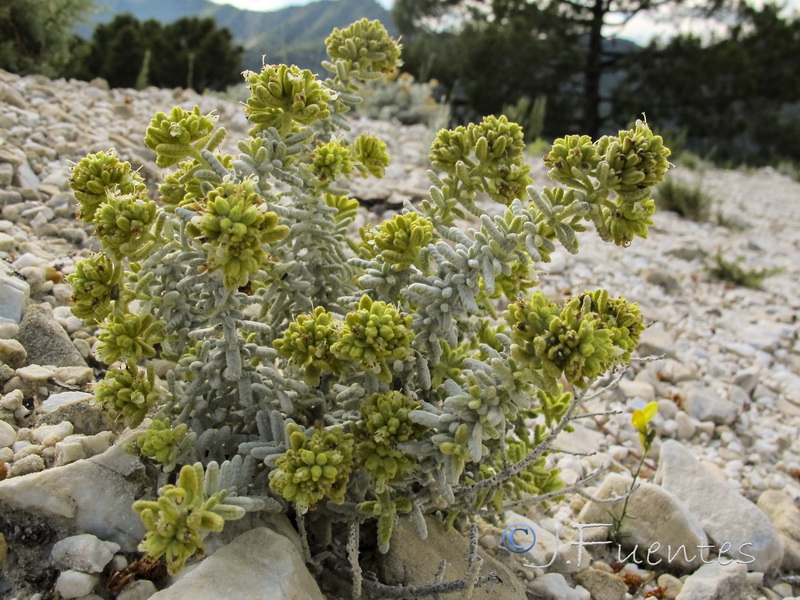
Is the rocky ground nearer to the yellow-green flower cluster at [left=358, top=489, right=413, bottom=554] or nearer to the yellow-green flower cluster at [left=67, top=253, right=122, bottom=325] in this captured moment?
the yellow-green flower cluster at [left=358, top=489, right=413, bottom=554]

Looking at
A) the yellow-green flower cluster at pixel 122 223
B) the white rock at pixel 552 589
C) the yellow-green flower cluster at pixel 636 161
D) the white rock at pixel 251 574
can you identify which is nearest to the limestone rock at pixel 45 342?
the yellow-green flower cluster at pixel 122 223

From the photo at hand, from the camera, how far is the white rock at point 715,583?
7.88 ft

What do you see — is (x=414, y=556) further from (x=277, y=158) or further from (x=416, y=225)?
(x=277, y=158)

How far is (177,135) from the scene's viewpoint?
182cm

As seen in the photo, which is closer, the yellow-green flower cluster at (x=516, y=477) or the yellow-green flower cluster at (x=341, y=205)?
the yellow-green flower cluster at (x=516, y=477)

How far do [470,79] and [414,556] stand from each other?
661 inches

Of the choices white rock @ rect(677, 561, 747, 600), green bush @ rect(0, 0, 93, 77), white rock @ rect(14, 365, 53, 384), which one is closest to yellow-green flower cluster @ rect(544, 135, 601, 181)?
white rock @ rect(677, 561, 747, 600)

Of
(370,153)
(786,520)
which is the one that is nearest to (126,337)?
(370,153)

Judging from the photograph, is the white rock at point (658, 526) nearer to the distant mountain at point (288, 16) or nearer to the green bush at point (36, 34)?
the green bush at point (36, 34)

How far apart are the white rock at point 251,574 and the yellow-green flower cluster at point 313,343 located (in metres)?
0.49

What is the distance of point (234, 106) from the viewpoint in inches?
301

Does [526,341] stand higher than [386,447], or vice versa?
[526,341]

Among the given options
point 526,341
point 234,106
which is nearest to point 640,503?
point 526,341

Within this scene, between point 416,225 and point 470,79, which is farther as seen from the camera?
point 470,79
